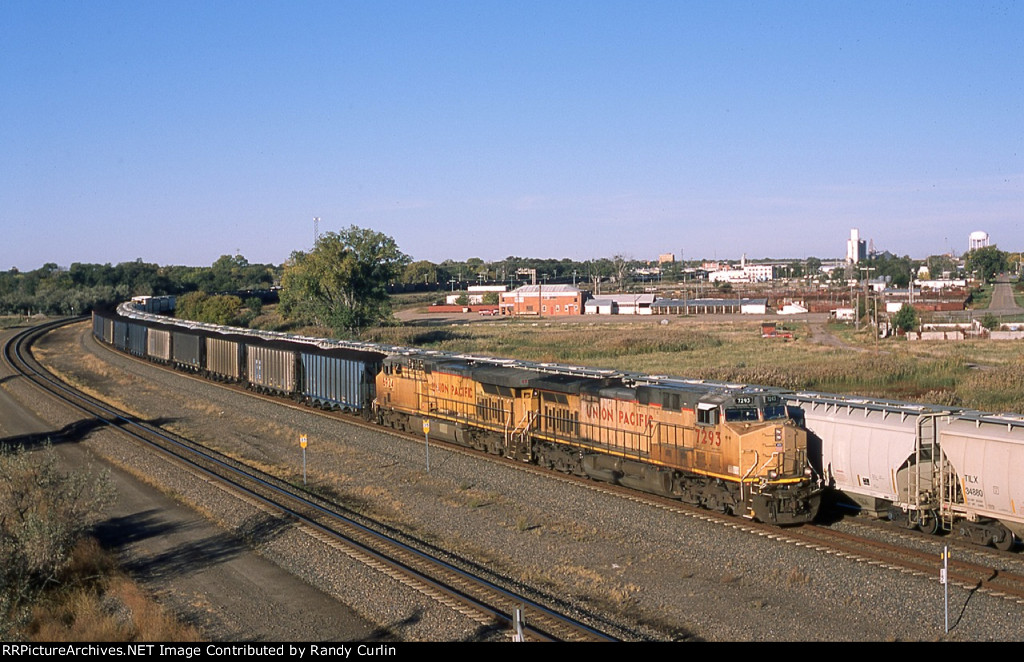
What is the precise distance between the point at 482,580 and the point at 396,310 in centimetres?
13981

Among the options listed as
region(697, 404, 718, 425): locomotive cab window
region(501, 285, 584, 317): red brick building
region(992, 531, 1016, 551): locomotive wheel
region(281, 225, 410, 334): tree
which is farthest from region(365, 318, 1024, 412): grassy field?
region(501, 285, 584, 317): red brick building

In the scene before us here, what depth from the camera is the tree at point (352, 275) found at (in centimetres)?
8481

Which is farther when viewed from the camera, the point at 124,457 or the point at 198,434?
the point at 198,434

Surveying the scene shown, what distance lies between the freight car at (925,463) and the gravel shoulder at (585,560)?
270 centimetres

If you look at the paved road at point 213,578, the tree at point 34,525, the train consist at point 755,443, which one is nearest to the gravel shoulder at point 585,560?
the paved road at point 213,578

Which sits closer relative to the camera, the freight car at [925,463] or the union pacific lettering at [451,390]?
the freight car at [925,463]

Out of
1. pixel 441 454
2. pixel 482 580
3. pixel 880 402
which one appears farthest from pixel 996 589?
pixel 441 454

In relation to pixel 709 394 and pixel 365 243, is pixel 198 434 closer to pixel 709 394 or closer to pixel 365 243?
pixel 709 394

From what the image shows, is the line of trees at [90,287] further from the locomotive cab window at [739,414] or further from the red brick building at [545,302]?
the locomotive cab window at [739,414]

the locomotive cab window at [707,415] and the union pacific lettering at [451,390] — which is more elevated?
the locomotive cab window at [707,415]

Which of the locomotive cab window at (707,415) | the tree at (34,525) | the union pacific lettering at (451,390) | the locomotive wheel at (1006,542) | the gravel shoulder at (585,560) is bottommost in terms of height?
the gravel shoulder at (585,560)

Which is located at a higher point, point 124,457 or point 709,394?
point 709,394

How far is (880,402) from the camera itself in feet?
66.0

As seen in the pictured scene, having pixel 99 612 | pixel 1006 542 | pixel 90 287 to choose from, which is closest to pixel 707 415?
pixel 1006 542
